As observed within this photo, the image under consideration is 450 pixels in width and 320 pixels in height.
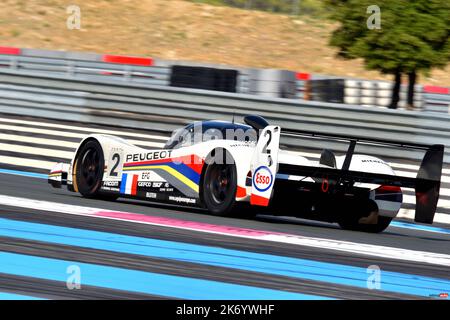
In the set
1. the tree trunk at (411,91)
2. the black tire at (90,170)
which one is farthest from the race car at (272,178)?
the tree trunk at (411,91)

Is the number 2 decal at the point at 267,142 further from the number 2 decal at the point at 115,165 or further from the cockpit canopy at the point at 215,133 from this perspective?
the number 2 decal at the point at 115,165

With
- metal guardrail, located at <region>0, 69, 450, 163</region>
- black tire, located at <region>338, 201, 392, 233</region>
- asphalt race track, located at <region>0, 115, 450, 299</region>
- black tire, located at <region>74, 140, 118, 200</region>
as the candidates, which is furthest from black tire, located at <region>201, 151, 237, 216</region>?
metal guardrail, located at <region>0, 69, 450, 163</region>

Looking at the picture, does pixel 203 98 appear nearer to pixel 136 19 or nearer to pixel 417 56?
pixel 417 56

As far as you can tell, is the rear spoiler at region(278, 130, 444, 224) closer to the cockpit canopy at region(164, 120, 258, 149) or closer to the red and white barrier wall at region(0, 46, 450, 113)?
the cockpit canopy at region(164, 120, 258, 149)

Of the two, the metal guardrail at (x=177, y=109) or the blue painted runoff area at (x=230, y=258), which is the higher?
the metal guardrail at (x=177, y=109)

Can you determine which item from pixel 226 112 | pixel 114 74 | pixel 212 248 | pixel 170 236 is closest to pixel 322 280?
pixel 212 248

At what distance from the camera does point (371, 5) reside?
82.8ft

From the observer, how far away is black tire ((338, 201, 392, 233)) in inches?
364

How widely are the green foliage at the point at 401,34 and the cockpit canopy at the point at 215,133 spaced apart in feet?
53.8

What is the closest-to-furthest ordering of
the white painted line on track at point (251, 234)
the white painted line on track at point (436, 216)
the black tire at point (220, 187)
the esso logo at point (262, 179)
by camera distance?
the white painted line on track at point (251, 234)
the esso logo at point (262, 179)
the black tire at point (220, 187)
the white painted line on track at point (436, 216)

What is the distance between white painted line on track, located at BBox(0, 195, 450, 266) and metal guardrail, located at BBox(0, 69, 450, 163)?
576 centimetres

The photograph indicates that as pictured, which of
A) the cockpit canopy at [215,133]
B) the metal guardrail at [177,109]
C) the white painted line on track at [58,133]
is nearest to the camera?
the cockpit canopy at [215,133]

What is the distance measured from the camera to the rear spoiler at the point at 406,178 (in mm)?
8742

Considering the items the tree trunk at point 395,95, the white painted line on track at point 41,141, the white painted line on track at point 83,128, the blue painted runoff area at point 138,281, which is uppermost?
the tree trunk at point 395,95
